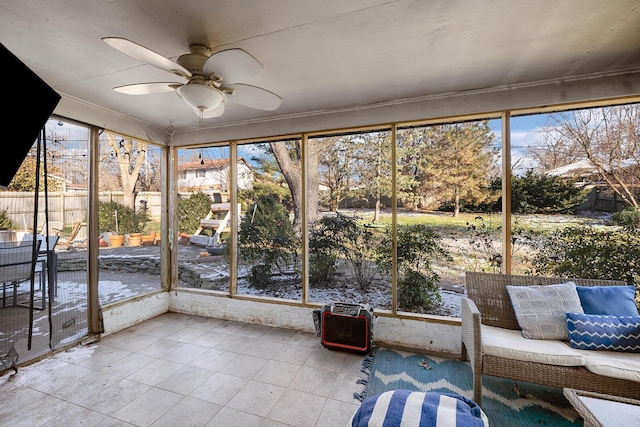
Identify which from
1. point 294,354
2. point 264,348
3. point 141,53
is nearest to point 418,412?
point 294,354

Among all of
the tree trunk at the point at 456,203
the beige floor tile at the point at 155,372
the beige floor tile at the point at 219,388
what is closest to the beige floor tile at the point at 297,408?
the beige floor tile at the point at 219,388

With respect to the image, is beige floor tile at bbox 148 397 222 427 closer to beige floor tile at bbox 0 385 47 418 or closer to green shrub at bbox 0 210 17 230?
beige floor tile at bbox 0 385 47 418

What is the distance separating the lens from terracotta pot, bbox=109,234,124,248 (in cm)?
327

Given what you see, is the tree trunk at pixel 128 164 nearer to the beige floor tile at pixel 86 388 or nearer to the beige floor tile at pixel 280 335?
the beige floor tile at pixel 86 388

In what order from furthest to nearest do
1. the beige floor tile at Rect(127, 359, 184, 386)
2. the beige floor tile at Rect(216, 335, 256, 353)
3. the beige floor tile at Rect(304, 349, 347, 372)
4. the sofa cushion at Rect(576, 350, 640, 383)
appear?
the beige floor tile at Rect(216, 335, 256, 353) → the beige floor tile at Rect(304, 349, 347, 372) → the beige floor tile at Rect(127, 359, 184, 386) → the sofa cushion at Rect(576, 350, 640, 383)

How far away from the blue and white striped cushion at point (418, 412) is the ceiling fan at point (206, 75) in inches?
71.7

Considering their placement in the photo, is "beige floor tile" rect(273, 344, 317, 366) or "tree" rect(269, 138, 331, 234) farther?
"tree" rect(269, 138, 331, 234)

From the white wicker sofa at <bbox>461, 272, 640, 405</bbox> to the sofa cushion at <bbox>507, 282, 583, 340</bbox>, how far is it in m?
0.06

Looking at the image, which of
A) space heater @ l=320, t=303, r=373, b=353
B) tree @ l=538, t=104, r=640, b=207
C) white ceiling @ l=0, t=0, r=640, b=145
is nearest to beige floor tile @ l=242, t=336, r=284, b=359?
space heater @ l=320, t=303, r=373, b=353

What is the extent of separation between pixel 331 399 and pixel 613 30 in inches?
123

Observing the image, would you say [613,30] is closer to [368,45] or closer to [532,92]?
[532,92]

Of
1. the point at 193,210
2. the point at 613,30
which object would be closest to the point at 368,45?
the point at 613,30

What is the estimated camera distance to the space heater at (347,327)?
2.69 m

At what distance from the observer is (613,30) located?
1.73m
